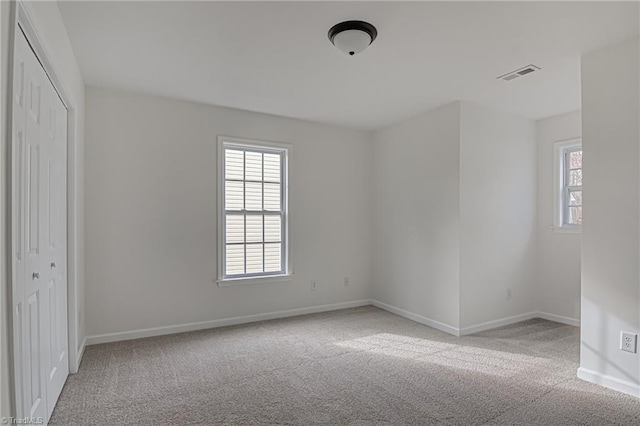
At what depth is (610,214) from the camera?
2.64 m

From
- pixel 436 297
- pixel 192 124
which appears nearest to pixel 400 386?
pixel 436 297

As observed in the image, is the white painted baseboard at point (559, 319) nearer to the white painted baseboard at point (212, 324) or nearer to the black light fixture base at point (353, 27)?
the white painted baseboard at point (212, 324)

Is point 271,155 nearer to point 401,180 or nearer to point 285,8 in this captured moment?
point 401,180

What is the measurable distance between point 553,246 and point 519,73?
2348 mm

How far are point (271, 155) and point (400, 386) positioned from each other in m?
3.03

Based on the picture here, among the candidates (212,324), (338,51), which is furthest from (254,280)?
(338,51)

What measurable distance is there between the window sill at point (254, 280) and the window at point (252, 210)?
0.02 m

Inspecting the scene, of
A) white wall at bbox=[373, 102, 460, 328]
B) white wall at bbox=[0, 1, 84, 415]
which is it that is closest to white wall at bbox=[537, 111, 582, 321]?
white wall at bbox=[373, 102, 460, 328]

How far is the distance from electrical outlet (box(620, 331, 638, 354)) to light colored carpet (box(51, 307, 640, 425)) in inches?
Result: 13.0

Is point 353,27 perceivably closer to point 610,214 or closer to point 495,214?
point 610,214

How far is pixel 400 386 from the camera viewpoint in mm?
2699

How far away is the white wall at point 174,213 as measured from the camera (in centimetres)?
356

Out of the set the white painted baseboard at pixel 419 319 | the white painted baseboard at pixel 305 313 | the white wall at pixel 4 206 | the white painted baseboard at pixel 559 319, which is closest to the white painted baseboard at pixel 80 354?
the white painted baseboard at pixel 305 313

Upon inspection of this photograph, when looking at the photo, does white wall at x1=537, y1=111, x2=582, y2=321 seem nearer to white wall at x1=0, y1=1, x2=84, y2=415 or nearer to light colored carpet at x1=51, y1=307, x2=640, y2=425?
light colored carpet at x1=51, y1=307, x2=640, y2=425
